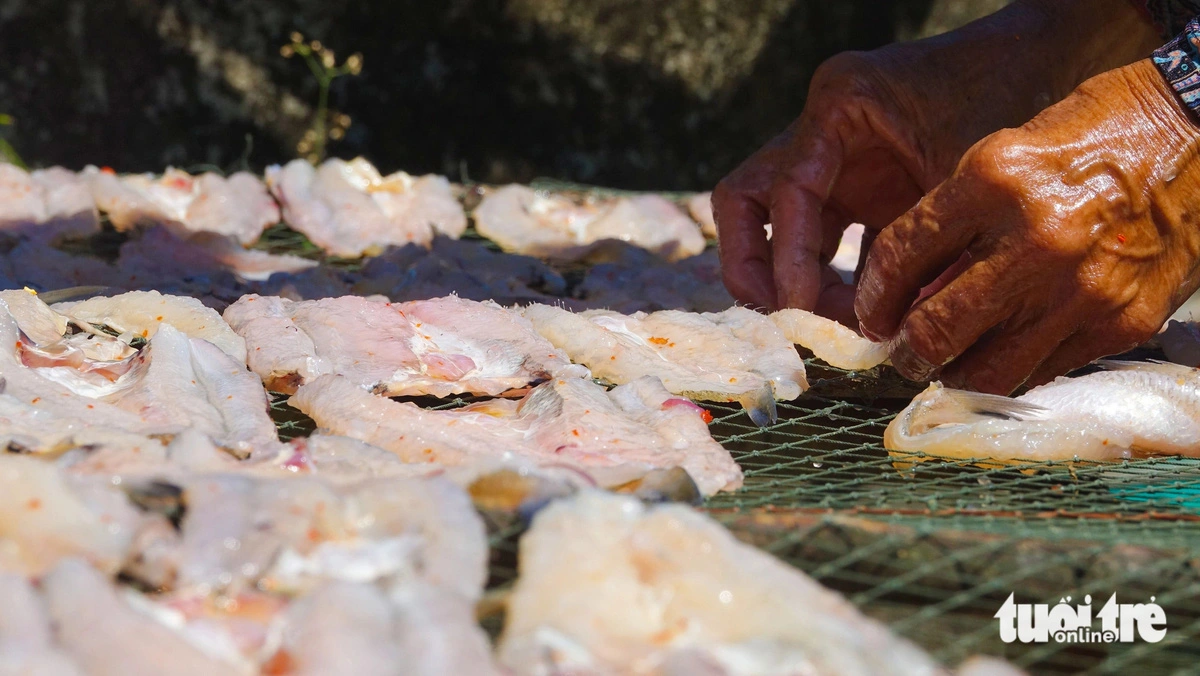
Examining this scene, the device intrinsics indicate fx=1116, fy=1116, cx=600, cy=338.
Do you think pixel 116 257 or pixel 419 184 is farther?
pixel 419 184

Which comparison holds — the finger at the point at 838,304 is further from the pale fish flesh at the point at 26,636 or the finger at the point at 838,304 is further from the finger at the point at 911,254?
the pale fish flesh at the point at 26,636

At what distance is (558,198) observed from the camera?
18.3 ft

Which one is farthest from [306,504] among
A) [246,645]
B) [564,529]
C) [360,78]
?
[360,78]

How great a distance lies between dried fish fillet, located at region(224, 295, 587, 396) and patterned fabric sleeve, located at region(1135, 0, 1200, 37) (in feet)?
7.72

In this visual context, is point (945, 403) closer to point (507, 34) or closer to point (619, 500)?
point (619, 500)

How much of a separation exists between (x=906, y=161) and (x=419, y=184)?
245cm

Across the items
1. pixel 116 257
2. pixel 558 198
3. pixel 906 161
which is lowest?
pixel 116 257

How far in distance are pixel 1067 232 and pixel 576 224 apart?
3.00 m

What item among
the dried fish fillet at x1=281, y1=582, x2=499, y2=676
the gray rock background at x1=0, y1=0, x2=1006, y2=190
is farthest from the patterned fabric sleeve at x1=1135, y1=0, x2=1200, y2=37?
the gray rock background at x1=0, y1=0, x2=1006, y2=190

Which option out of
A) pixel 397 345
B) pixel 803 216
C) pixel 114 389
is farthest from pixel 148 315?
pixel 803 216

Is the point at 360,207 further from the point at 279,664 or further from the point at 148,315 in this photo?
the point at 279,664

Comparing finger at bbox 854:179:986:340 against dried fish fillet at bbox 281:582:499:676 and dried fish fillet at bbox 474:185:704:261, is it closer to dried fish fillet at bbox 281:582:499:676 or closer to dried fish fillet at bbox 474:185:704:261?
dried fish fillet at bbox 281:582:499:676

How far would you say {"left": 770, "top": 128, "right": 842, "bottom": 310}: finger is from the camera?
143 inches

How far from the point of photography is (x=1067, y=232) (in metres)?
2.71
